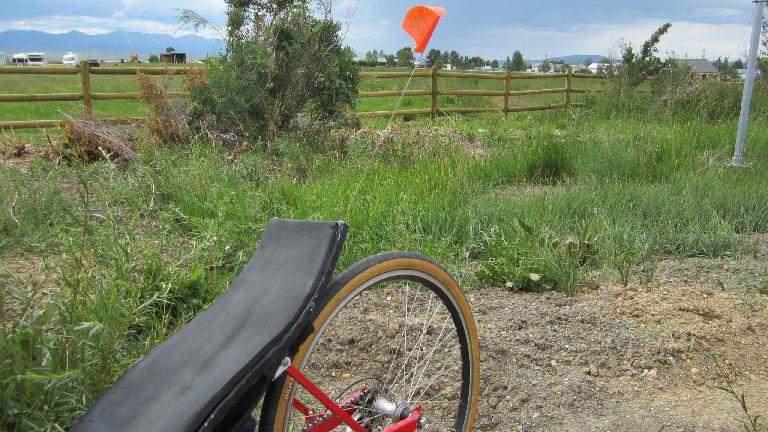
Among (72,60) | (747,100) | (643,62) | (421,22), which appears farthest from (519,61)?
(421,22)

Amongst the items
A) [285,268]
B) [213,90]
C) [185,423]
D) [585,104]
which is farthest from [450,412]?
[585,104]

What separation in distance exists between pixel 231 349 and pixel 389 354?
1.57 metres

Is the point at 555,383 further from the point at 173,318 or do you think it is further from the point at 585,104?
the point at 585,104

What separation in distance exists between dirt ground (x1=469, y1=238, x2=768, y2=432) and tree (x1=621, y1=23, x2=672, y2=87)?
49.0 feet

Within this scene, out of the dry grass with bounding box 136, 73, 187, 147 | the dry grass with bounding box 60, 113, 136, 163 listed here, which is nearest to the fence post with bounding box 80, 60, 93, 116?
the dry grass with bounding box 136, 73, 187, 147

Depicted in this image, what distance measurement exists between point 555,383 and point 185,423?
184cm

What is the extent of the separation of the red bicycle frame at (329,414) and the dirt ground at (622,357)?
677 millimetres

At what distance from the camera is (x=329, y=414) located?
198 cm

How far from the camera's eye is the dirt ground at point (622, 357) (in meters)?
2.72

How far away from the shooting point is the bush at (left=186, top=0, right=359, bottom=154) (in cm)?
810

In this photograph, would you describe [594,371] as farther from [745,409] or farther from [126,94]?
[126,94]

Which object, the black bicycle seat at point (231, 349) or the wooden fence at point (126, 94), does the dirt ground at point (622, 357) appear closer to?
the black bicycle seat at point (231, 349)

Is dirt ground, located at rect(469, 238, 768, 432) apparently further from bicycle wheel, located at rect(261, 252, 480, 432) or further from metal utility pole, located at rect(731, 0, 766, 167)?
metal utility pole, located at rect(731, 0, 766, 167)

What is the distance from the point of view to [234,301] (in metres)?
1.85
